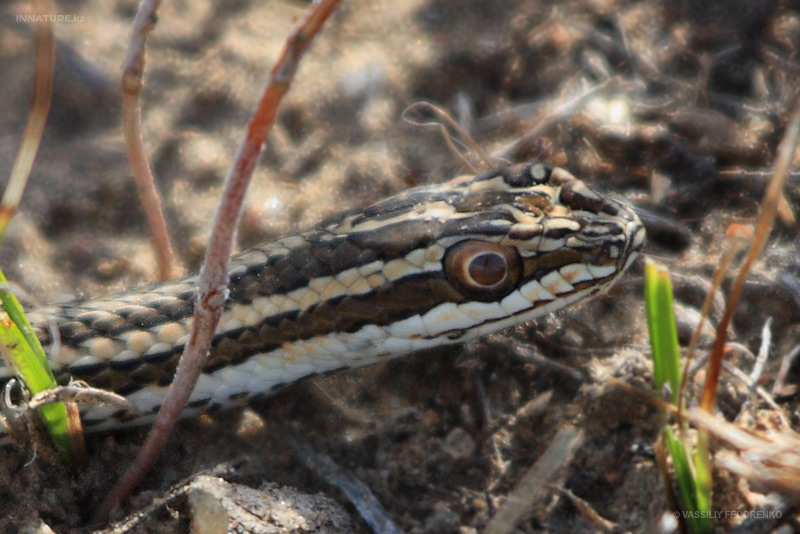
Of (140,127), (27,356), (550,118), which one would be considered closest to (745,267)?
(550,118)

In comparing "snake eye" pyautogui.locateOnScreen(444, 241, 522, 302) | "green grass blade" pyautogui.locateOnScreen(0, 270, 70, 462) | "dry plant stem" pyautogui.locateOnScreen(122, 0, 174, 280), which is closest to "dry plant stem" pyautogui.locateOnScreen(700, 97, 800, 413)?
"snake eye" pyautogui.locateOnScreen(444, 241, 522, 302)

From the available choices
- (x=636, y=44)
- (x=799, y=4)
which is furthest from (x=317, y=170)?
(x=799, y=4)

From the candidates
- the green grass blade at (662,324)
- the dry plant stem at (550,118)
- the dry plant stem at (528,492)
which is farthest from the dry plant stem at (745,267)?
the dry plant stem at (550,118)

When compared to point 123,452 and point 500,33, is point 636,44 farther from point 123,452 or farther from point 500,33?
point 123,452

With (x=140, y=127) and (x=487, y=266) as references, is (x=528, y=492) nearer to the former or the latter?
(x=487, y=266)

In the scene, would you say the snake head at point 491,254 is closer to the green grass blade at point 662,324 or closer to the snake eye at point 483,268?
the snake eye at point 483,268

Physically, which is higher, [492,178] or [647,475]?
[492,178]
